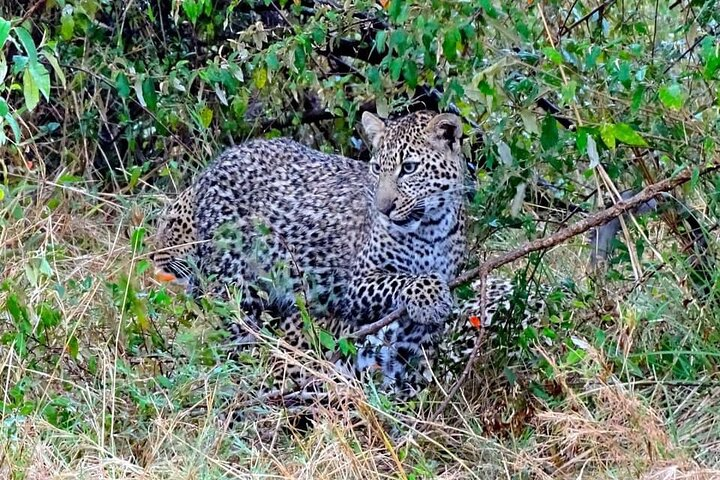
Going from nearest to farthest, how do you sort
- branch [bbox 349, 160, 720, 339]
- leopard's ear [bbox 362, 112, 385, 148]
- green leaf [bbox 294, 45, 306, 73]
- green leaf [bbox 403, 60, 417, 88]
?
branch [bbox 349, 160, 720, 339]
green leaf [bbox 403, 60, 417, 88]
green leaf [bbox 294, 45, 306, 73]
leopard's ear [bbox 362, 112, 385, 148]

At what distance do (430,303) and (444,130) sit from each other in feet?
2.75

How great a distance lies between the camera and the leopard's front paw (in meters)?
5.79

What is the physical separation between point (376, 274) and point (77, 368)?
5.16 feet

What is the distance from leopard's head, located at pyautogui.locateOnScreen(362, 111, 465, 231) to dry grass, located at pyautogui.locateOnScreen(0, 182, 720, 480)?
2.96 ft

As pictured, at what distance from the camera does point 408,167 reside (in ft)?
20.4

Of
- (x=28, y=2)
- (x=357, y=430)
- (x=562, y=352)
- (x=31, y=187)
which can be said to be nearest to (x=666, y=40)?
(x=562, y=352)

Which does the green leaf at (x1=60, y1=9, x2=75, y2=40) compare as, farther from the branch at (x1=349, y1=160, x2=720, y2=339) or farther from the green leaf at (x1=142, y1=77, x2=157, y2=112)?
the branch at (x1=349, y1=160, x2=720, y2=339)

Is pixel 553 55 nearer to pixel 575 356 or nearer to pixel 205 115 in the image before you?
pixel 575 356

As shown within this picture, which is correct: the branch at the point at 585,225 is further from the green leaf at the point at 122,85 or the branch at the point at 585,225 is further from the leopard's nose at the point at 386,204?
the green leaf at the point at 122,85

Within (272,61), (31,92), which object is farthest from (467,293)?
(31,92)

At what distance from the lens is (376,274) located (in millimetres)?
6277

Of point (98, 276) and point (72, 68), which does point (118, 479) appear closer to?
point (98, 276)

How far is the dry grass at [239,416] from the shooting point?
4453mm

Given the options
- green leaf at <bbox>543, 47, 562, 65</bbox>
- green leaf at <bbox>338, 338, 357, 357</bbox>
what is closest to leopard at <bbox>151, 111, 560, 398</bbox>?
green leaf at <bbox>338, 338, 357, 357</bbox>
